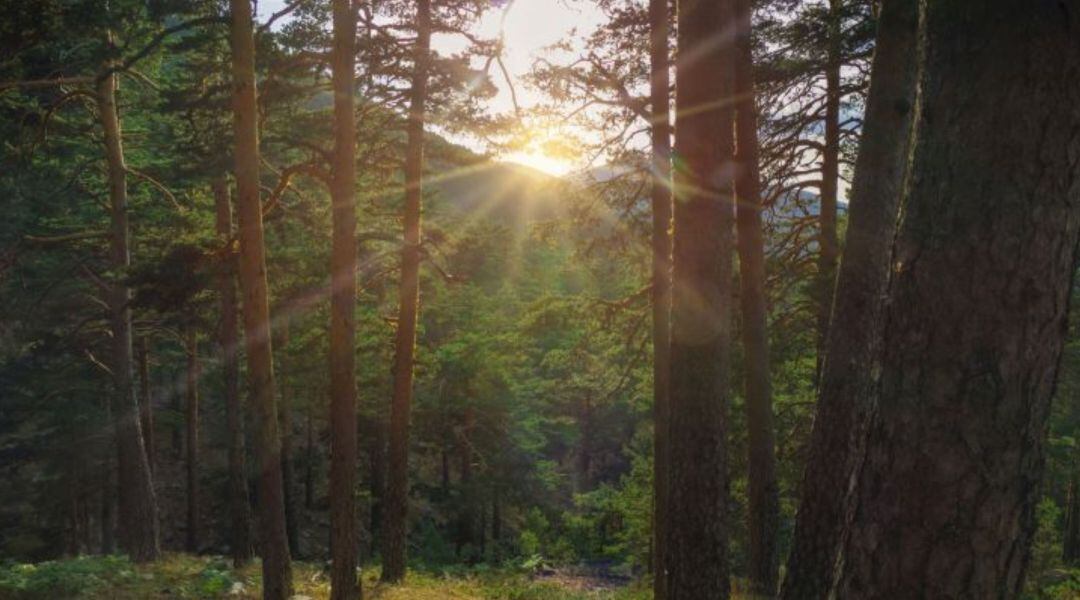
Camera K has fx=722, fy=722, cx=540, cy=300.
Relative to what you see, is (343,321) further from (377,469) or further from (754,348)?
(377,469)

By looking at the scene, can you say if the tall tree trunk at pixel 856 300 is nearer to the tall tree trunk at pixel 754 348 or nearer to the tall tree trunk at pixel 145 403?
the tall tree trunk at pixel 754 348

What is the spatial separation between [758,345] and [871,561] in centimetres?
738

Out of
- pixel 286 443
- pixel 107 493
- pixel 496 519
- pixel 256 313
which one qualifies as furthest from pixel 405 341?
pixel 107 493

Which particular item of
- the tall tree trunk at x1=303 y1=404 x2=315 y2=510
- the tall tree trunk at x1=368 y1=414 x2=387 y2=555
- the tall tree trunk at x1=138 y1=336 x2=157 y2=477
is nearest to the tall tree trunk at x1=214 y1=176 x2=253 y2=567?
the tall tree trunk at x1=138 y1=336 x2=157 y2=477

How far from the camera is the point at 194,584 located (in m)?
11.2

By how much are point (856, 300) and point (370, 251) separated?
11770mm

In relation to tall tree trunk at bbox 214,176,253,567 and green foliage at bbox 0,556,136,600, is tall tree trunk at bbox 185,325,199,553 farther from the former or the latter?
green foliage at bbox 0,556,136,600

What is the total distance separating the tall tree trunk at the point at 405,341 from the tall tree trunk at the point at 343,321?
2991 mm

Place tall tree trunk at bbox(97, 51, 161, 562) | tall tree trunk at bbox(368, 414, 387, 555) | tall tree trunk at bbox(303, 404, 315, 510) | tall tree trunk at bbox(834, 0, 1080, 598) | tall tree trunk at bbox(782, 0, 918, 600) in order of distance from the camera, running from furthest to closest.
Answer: tall tree trunk at bbox(303, 404, 315, 510) < tall tree trunk at bbox(368, 414, 387, 555) < tall tree trunk at bbox(97, 51, 161, 562) < tall tree trunk at bbox(782, 0, 918, 600) < tall tree trunk at bbox(834, 0, 1080, 598)

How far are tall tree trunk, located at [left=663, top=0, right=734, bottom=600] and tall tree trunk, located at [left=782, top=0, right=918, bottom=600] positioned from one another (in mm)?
689

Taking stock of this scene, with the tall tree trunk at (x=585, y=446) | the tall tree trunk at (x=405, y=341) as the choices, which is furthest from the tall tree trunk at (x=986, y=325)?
the tall tree trunk at (x=585, y=446)

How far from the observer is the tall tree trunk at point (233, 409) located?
15.1 metres

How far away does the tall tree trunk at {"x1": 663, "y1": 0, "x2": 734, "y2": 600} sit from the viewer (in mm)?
5797

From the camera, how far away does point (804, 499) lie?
5.49 metres
